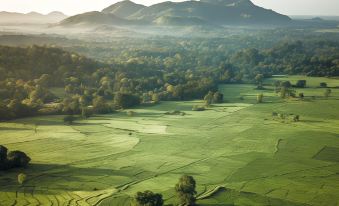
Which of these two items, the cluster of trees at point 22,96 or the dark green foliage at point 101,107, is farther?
the dark green foliage at point 101,107

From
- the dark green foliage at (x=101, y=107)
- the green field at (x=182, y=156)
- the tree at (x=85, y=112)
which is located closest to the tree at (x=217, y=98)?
the green field at (x=182, y=156)

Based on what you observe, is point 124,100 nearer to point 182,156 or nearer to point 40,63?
point 40,63

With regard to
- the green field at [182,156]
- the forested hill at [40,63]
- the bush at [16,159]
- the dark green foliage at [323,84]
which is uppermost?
the forested hill at [40,63]

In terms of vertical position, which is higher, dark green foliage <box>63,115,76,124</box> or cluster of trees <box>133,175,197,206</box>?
dark green foliage <box>63,115,76,124</box>

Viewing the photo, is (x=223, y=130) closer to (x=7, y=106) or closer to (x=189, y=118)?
(x=189, y=118)

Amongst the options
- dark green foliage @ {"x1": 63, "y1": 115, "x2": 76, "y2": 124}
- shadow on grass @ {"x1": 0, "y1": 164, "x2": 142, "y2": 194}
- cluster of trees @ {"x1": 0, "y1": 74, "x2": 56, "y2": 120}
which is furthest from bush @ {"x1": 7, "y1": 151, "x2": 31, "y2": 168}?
cluster of trees @ {"x1": 0, "y1": 74, "x2": 56, "y2": 120}

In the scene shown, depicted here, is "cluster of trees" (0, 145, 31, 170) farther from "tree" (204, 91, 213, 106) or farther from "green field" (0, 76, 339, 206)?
"tree" (204, 91, 213, 106)

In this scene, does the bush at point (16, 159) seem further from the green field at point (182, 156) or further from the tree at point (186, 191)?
the tree at point (186, 191)
